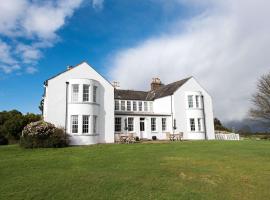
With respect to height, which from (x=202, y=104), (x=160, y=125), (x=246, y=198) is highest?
(x=202, y=104)

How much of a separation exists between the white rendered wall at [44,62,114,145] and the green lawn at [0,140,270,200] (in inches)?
424

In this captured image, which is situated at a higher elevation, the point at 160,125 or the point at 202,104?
the point at 202,104

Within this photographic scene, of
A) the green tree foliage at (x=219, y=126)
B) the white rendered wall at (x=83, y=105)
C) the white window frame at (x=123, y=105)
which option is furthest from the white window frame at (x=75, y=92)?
the green tree foliage at (x=219, y=126)

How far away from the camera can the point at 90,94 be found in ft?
88.1

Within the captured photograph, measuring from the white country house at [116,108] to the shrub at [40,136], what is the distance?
2.69 metres

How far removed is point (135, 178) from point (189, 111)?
24.9 metres

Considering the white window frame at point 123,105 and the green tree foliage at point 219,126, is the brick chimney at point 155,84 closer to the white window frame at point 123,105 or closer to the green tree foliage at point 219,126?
the white window frame at point 123,105

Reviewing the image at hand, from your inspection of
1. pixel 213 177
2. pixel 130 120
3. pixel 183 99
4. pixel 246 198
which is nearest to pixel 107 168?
pixel 213 177

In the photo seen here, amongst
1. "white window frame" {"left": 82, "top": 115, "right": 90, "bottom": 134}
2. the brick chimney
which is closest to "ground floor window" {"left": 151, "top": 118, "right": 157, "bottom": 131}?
"white window frame" {"left": 82, "top": 115, "right": 90, "bottom": 134}

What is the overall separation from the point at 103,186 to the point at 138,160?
5.47 metres

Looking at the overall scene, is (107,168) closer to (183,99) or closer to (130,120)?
(130,120)

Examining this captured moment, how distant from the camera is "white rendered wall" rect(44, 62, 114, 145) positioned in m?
25.9

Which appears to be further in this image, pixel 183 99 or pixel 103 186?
pixel 183 99

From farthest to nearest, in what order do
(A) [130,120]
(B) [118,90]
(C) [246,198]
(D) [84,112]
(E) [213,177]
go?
(B) [118,90], (A) [130,120], (D) [84,112], (E) [213,177], (C) [246,198]
